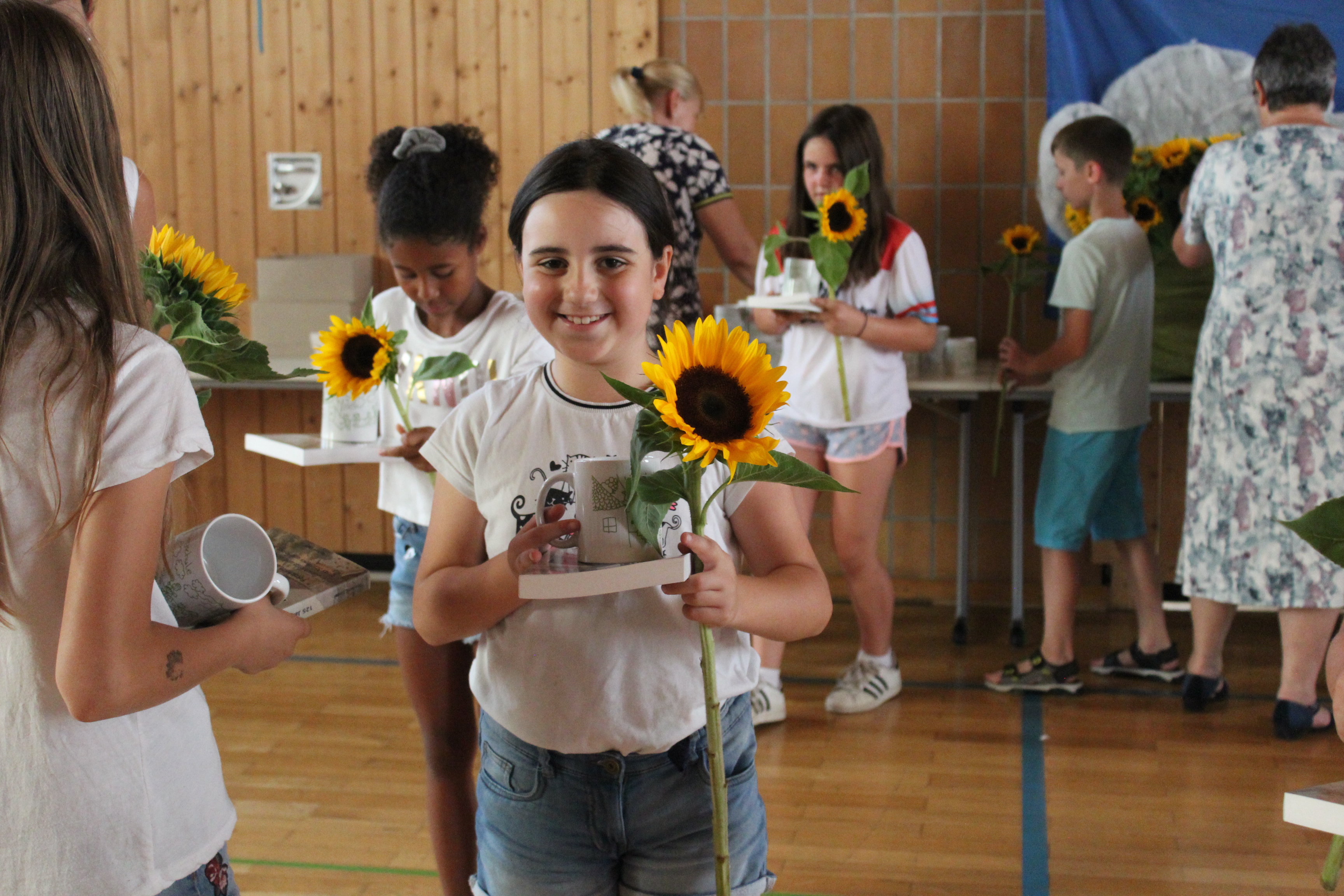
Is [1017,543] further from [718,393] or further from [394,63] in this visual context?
[718,393]

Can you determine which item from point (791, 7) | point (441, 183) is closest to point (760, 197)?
point (791, 7)

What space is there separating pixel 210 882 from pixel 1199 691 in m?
2.78

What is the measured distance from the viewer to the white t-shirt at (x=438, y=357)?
189 centimetres

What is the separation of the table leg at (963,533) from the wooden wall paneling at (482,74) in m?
1.75

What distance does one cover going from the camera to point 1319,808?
0.90 m

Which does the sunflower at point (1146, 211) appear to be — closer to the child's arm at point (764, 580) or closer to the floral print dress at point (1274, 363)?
the floral print dress at point (1274, 363)

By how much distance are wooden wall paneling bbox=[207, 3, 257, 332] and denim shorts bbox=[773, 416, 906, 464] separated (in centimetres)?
248

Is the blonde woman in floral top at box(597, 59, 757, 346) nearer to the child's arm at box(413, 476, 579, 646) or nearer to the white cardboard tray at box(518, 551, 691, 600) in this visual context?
the child's arm at box(413, 476, 579, 646)

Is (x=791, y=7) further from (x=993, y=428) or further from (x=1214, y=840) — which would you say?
(x=1214, y=840)

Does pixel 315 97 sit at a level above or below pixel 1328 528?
above

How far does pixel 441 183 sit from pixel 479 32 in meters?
2.79

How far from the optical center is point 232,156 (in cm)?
466

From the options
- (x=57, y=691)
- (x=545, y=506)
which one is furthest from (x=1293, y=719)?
(x=57, y=691)

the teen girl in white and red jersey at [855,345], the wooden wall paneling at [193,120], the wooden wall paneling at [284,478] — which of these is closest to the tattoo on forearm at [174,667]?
the teen girl in white and red jersey at [855,345]
